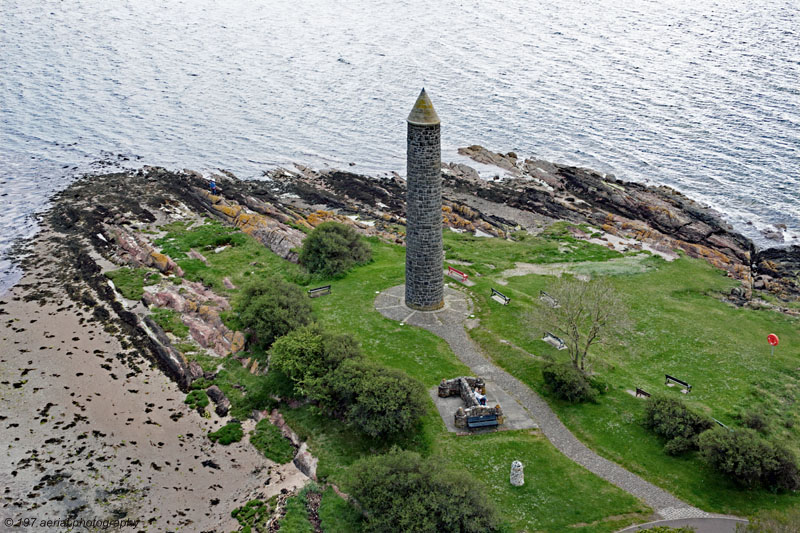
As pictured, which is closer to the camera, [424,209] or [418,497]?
[418,497]

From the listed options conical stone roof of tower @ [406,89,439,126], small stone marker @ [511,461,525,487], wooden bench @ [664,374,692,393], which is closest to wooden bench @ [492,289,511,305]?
wooden bench @ [664,374,692,393]

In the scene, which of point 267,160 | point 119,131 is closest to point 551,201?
point 267,160

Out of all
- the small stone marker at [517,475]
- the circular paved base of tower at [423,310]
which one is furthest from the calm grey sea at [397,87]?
the small stone marker at [517,475]

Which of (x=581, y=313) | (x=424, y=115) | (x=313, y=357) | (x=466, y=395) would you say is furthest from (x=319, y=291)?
(x=581, y=313)

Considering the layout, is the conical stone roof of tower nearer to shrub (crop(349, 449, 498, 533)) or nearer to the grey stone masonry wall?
the grey stone masonry wall

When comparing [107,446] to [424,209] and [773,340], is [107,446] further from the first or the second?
[773,340]

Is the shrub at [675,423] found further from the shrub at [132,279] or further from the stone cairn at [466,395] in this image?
the shrub at [132,279]
